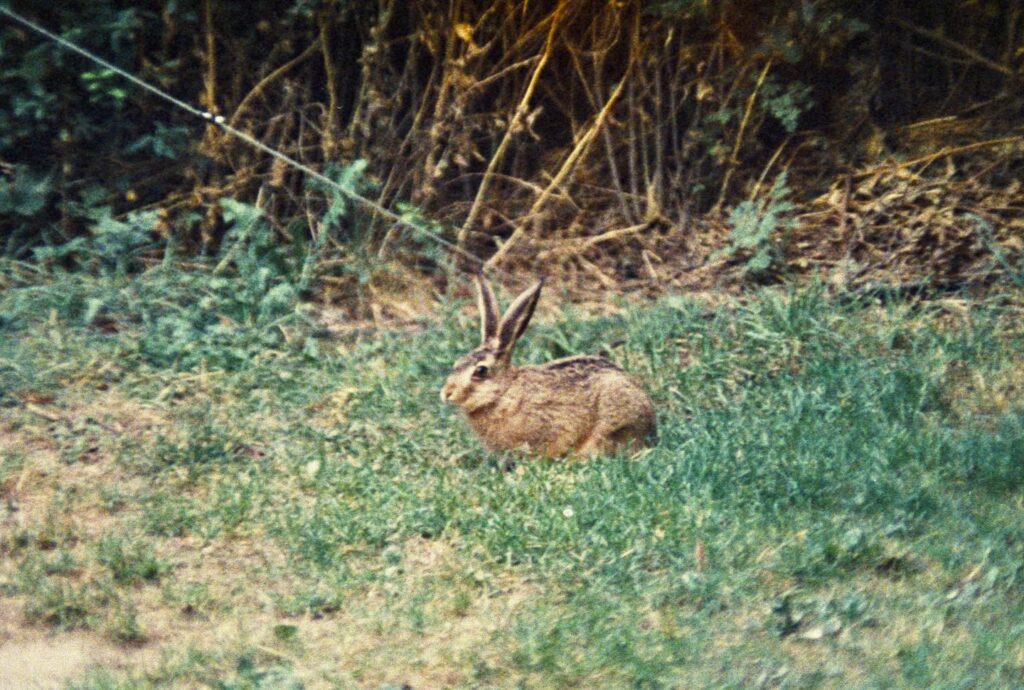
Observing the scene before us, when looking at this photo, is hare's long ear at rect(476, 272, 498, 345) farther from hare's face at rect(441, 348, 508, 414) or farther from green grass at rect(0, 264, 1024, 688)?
green grass at rect(0, 264, 1024, 688)

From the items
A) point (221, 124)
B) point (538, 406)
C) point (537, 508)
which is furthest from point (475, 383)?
point (221, 124)

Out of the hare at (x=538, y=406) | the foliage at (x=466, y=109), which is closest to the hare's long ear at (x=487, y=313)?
the hare at (x=538, y=406)

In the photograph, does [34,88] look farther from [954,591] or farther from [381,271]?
[954,591]

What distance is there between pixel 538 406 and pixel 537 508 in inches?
30.6

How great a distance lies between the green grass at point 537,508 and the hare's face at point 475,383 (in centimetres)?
26

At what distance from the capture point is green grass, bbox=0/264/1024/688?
4094 mm

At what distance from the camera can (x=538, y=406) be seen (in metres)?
5.73

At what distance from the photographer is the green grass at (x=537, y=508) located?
13.4 feet

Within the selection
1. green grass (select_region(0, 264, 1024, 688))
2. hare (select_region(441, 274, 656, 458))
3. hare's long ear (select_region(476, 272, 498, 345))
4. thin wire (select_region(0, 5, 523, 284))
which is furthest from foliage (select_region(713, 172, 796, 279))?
hare's long ear (select_region(476, 272, 498, 345))

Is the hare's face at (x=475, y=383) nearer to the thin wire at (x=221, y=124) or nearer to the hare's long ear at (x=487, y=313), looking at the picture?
the hare's long ear at (x=487, y=313)

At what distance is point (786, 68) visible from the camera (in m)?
8.16

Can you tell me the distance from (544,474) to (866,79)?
13.0ft

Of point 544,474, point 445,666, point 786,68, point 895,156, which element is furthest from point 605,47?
point 445,666

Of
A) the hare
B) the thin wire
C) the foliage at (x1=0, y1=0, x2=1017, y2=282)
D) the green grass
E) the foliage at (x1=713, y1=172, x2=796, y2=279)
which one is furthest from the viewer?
the foliage at (x1=0, y1=0, x2=1017, y2=282)
